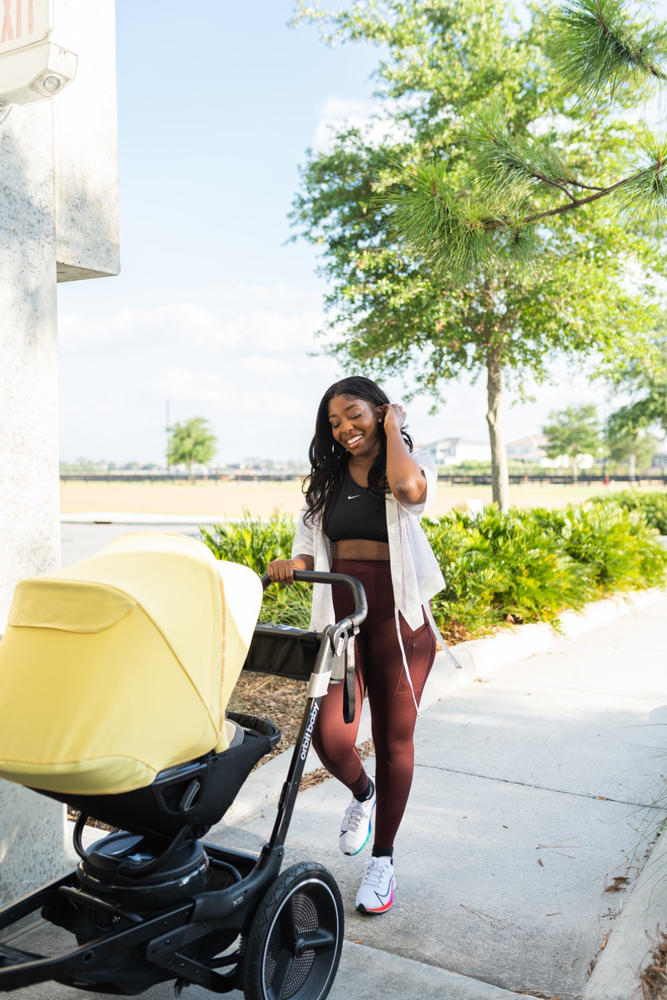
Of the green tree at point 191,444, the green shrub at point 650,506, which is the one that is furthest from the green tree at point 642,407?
the green tree at point 191,444

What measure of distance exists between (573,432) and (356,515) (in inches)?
3725

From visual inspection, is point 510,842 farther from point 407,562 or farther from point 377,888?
point 407,562

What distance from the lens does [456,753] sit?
16.4ft

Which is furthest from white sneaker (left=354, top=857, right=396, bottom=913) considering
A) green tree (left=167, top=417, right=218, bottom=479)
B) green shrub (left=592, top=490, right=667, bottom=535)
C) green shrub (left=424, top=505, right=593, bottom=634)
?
green tree (left=167, top=417, right=218, bottom=479)

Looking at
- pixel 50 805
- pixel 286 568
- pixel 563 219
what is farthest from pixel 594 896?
pixel 563 219

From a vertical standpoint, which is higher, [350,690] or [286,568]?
[286,568]

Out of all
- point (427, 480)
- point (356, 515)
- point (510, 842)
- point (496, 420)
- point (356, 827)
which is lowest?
point (510, 842)

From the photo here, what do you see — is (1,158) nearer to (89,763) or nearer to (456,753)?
(89,763)

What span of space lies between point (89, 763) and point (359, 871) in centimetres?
204

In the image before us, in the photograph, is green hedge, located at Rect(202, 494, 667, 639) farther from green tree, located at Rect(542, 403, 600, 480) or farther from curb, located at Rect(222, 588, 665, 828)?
green tree, located at Rect(542, 403, 600, 480)

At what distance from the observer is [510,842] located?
3.87 metres

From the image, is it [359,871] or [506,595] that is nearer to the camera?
[359,871]

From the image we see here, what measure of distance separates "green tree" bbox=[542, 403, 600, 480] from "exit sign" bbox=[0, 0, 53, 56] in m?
94.3

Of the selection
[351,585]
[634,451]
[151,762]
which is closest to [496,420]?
[351,585]
